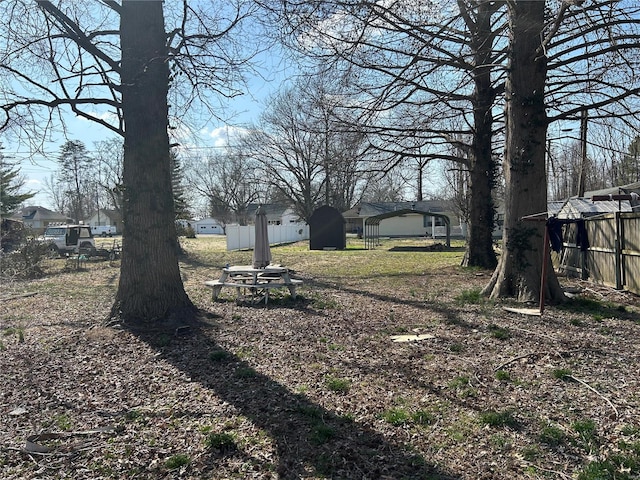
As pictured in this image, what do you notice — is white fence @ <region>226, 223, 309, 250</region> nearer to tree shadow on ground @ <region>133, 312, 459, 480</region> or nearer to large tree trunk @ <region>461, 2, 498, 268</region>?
large tree trunk @ <region>461, 2, 498, 268</region>

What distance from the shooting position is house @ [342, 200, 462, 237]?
143ft

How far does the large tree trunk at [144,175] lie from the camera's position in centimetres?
677

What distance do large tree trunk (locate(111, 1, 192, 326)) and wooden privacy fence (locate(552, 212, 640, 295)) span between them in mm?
8544

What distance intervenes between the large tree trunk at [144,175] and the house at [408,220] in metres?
33.1

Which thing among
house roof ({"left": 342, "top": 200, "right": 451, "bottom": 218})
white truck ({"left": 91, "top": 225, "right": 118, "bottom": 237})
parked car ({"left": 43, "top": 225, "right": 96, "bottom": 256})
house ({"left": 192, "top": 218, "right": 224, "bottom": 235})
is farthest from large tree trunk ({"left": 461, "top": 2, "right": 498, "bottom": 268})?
house ({"left": 192, "top": 218, "right": 224, "bottom": 235})

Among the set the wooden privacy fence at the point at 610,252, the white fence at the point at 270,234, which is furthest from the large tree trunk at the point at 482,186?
the white fence at the point at 270,234

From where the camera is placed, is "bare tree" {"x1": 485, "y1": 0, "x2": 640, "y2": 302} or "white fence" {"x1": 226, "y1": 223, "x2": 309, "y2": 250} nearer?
"bare tree" {"x1": 485, "y1": 0, "x2": 640, "y2": 302}

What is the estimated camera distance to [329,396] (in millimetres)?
4207

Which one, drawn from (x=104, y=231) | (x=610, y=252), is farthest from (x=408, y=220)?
(x=104, y=231)

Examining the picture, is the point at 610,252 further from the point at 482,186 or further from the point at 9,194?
the point at 9,194

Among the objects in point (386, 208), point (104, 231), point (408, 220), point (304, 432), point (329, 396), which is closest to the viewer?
point (304, 432)

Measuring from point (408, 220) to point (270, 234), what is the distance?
1674cm

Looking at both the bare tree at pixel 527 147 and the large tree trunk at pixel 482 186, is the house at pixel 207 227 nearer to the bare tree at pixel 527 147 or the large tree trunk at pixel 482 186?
the large tree trunk at pixel 482 186

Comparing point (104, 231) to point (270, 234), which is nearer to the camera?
point (270, 234)
